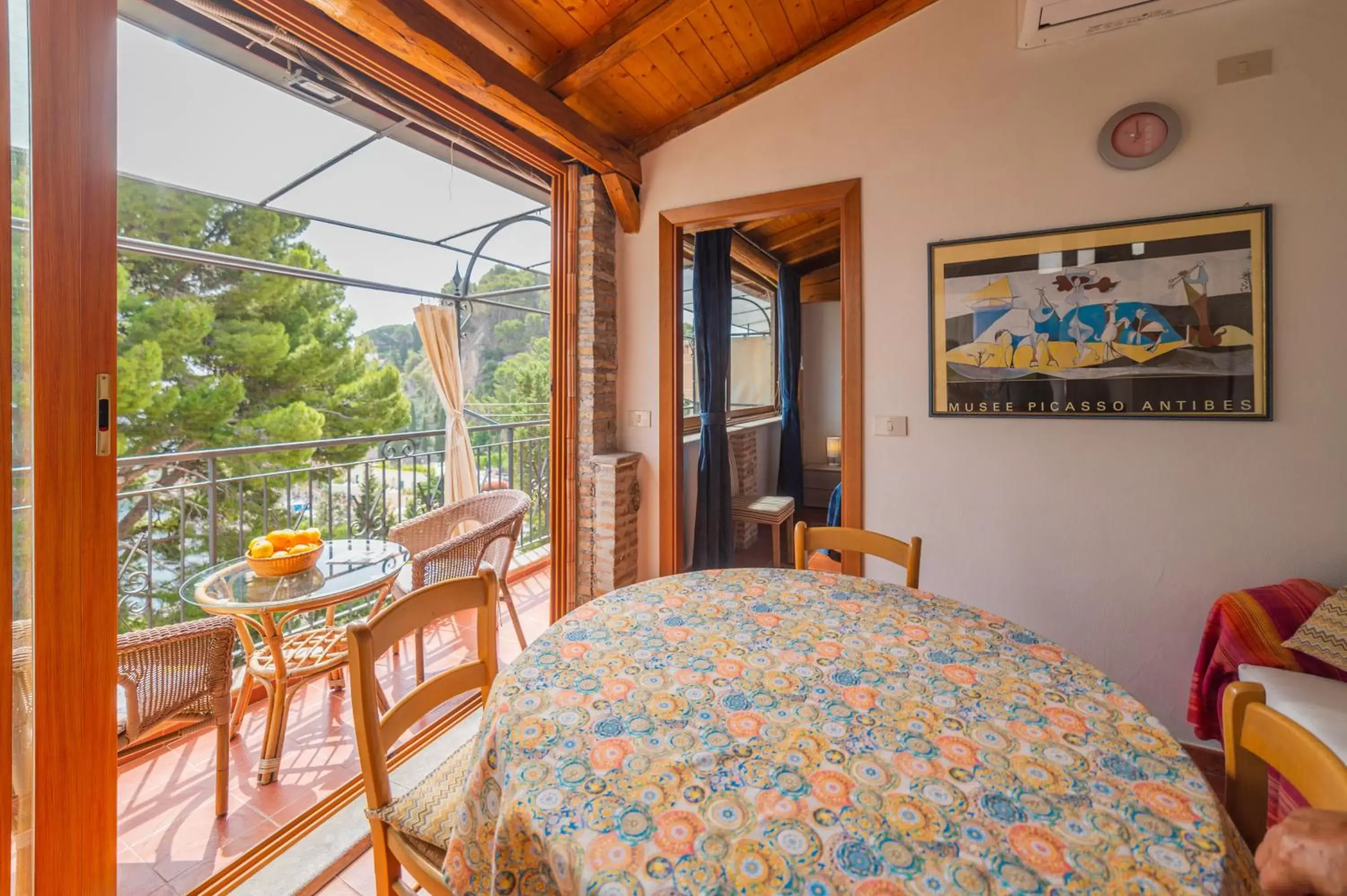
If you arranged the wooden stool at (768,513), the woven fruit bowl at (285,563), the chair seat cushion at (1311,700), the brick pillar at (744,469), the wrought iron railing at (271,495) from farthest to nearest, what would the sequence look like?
the brick pillar at (744,469) → the wooden stool at (768,513) → the wrought iron railing at (271,495) → the woven fruit bowl at (285,563) → the chair seat cushion at (1311,700)

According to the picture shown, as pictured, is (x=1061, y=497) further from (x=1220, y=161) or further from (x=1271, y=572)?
(x=1220, y=161)

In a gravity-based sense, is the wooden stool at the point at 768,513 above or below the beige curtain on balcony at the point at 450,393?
below

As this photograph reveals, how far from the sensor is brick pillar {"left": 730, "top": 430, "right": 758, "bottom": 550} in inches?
179

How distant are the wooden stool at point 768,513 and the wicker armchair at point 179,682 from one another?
283 cm

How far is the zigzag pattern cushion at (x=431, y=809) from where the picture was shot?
1.08m

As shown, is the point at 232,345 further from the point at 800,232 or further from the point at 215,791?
the point at 800,232

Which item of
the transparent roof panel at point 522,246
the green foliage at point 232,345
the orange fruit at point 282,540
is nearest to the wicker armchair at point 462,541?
the orange fruit at point 282,540

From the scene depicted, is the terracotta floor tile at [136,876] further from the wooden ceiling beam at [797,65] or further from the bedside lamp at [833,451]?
the bedside lamp at [833,451]

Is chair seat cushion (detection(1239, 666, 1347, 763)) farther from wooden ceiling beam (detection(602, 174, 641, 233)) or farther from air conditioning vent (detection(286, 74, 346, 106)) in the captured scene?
air conditioning vent (detection(286, 74, 346, 106))

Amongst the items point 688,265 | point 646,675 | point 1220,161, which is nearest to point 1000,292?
point 1220,161

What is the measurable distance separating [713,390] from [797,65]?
188 cm

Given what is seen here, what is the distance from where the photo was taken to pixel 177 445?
603cm

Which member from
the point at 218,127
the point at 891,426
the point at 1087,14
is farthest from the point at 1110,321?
the point at 218,127

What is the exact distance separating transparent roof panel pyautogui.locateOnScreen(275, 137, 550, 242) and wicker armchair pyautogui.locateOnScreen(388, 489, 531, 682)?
7.17ft
